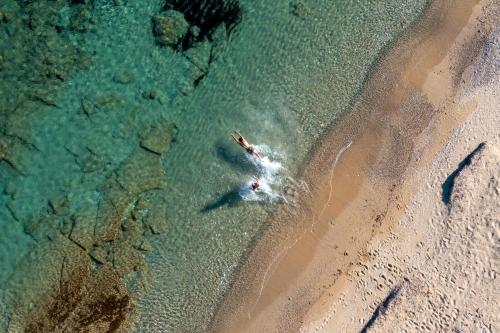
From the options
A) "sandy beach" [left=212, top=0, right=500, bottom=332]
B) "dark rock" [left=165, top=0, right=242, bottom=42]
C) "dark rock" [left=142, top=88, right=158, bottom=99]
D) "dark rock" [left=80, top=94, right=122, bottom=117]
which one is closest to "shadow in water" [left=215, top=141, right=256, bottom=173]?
"sandy beach" [left=212, top=0, right=500, bottom=332]

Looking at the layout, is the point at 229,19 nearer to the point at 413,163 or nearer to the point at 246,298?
the point at 413,163

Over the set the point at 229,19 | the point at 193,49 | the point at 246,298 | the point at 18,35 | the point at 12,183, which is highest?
the point at 229,19

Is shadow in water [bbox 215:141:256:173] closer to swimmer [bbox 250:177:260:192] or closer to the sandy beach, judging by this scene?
swimmer [bbox 250:177:260:192]

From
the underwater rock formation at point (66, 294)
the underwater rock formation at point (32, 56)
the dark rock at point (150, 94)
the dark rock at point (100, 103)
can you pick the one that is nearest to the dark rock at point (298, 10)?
the dark rock at point (150, 94)

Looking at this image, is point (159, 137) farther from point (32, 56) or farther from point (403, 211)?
point (403, 211)

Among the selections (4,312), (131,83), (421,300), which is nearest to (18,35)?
(131,83)

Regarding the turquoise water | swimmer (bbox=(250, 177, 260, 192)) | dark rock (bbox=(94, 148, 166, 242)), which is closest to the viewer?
swimmer (bbox=(250, 177, 260, 192))

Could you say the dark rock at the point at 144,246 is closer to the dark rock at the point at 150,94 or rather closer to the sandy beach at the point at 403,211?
the sandy beach at the point at 403,211
